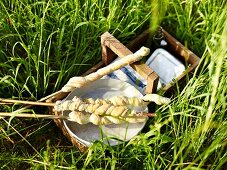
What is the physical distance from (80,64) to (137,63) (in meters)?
0.28

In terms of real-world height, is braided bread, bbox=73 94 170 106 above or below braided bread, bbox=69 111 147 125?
above

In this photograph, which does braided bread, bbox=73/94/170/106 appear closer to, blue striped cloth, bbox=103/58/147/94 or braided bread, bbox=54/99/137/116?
braided bread, bbox=54/99/137/116

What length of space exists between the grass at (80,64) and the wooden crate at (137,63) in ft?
0.17

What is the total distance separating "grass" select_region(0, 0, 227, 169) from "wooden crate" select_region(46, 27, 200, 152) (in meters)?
0.05

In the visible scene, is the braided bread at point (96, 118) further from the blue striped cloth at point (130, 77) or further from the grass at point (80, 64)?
the blue striped cloth at point (130, 77)

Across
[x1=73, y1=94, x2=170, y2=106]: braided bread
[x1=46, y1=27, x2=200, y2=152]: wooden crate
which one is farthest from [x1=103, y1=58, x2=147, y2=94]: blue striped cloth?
[x1=73, y1=94, x2=170, y2=106]: braided bread

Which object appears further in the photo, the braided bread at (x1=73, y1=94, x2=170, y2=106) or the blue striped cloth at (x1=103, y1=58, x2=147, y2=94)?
the blue striped cloth at (x1=103, y1=58, x2=147, y2=94)

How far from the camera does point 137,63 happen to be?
1645 millimetres

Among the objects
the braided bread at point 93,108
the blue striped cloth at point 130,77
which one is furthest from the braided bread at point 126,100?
the blue striped cloth at point 130,77

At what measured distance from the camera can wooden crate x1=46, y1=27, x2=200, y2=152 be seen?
162cm

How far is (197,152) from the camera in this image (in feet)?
Result: 5.29

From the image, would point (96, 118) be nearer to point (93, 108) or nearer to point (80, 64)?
point (93, 108)

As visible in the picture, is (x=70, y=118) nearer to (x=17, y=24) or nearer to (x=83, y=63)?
(x=83, y=63)

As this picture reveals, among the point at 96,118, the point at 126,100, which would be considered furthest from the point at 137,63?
the point at 96,118
